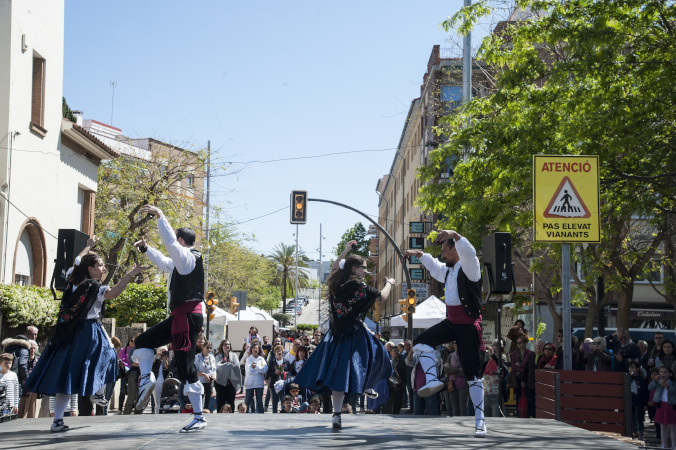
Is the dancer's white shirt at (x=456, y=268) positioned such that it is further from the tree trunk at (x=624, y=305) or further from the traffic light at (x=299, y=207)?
the traffic light at (x=299, y=207)

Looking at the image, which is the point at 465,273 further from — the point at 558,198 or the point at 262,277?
the point at 262,277

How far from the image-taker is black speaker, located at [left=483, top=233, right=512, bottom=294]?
1340 centimetres

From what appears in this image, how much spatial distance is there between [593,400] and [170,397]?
28.0 feet

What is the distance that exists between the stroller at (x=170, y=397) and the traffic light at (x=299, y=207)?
11212mm

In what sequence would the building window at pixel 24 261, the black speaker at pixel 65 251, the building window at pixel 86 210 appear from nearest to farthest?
the black speaker at pixel 65 251 → the building window at pixel 24 261 → the building window at pixel 86 210

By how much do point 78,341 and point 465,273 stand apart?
3912 mm

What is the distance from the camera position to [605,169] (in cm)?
1648

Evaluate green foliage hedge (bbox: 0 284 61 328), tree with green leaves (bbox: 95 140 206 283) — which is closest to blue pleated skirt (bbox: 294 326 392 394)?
green foliage hedge (bbox: 0 284 61 328)

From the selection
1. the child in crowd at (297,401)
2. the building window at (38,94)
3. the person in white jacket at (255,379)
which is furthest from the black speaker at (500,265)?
the building window at (38,94)

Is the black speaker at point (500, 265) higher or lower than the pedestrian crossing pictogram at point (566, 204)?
lower

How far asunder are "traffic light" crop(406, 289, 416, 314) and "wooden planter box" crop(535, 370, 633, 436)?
13540 mm

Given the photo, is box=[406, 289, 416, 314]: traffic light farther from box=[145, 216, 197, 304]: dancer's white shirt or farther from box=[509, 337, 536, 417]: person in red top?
box=[145, 216, 197, 304]: dancer's white shirt

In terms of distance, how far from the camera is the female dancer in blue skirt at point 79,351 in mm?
7953

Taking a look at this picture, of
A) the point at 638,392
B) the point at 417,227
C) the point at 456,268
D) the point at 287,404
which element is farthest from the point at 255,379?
the point at 417,227
